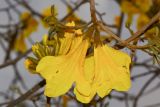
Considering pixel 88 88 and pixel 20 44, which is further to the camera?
pixel 20 44

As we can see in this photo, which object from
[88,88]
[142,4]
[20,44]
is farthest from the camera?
[20,44]

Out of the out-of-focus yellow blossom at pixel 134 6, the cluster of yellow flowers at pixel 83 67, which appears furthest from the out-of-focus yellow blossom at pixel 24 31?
the cluster of yellow flowers at pixel 83 67

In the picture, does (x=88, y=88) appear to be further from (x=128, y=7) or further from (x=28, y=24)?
(x=28, y=24)

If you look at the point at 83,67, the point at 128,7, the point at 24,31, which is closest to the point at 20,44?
the point at 24,31

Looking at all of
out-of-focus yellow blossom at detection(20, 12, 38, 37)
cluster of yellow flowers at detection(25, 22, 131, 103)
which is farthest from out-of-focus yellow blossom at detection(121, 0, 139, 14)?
cluster of yellow flowers at detection(25, 22, 131, 103)

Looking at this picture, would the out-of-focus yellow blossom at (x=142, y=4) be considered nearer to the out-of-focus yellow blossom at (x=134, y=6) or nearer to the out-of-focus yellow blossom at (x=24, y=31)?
the out-of-focus yellow blossom at (x=134, y=6)

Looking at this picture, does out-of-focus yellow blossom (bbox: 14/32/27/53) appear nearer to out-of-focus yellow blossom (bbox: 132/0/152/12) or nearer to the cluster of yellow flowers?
out-of-focus yellow blossom (bbox: 132/0/152/12)

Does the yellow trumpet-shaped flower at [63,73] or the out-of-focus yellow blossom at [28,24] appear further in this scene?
the out-of-focus yellow blossom at [28,24]
